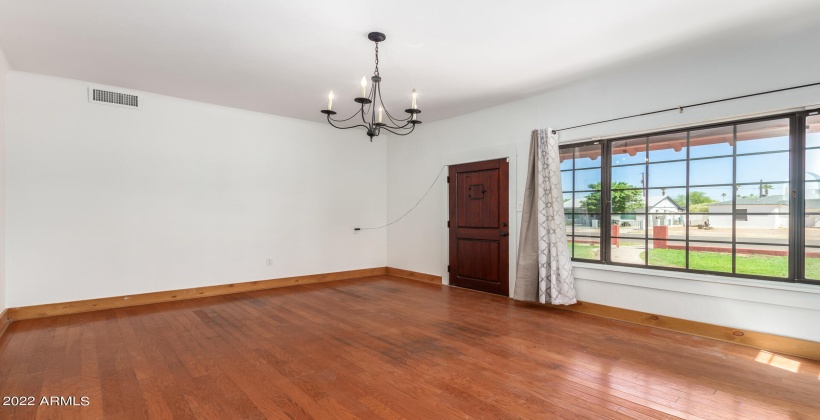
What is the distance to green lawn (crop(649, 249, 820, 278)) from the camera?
3.25m

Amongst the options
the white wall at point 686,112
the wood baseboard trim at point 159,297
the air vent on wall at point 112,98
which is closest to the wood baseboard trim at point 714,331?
the white wall at point 686,112

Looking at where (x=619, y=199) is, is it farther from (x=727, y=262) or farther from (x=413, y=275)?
(x=413, y=275)

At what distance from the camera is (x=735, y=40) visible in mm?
3293

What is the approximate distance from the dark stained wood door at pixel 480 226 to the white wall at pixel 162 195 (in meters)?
1.94

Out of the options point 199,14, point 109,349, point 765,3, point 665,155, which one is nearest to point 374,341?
point 109,349

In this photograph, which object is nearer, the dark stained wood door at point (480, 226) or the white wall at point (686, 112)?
the white wall at point (686, 112)

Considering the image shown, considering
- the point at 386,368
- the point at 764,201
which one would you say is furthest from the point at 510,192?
the point at 386,368

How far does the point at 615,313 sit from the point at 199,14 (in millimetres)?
4853

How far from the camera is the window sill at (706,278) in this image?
122 inches

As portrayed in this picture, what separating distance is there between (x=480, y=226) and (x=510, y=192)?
72cm

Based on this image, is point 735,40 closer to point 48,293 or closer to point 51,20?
point 51,20

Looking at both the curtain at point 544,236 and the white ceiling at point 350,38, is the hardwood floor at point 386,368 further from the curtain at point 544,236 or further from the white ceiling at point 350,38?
the white ceiling at point 350,38

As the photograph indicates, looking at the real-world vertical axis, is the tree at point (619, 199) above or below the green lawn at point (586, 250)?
above

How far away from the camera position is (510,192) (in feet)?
17.2
